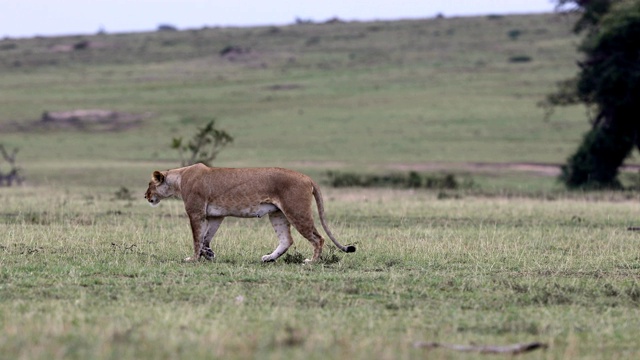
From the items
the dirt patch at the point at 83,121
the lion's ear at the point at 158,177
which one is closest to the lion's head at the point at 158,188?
the lion's ear at the point at 158,177

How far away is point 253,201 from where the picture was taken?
12234 millimetres

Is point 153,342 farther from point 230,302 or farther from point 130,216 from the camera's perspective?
point 130,216

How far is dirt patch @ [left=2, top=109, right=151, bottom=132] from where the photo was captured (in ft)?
154

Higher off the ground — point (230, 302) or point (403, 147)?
point (230, 302)

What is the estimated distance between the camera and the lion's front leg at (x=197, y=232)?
1219 cm

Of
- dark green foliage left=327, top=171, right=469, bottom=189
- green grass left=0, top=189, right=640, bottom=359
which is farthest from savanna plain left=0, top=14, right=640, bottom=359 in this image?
dark green foliage left=327, top=171, right=469, bottom=189

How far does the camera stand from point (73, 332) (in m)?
7.56

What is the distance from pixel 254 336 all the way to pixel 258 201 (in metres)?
4.59

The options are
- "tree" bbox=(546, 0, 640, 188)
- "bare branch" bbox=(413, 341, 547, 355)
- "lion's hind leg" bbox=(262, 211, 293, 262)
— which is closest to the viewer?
"bare branch" bbox=(413, 341, 547, 355)

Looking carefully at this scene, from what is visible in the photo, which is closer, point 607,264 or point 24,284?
point 24,284

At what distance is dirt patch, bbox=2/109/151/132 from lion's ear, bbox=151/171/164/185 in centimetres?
3405

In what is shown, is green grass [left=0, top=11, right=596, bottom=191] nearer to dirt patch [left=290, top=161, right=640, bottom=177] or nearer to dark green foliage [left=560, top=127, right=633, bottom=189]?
dirt patch [left=290, top=161, right=640, bottom=177]

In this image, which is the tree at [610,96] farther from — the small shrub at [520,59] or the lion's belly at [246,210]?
the small shrub at [520,59]

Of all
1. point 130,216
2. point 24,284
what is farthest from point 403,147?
point 24,284
